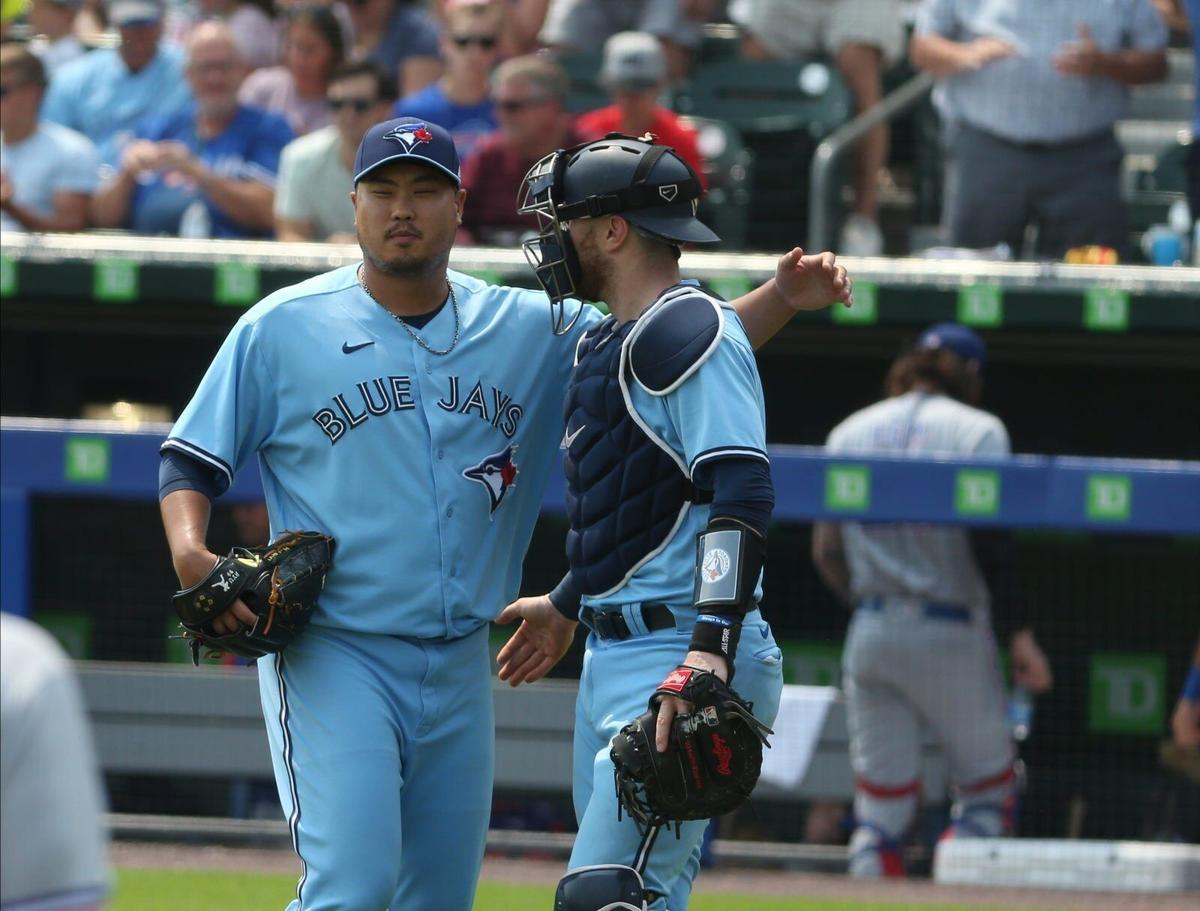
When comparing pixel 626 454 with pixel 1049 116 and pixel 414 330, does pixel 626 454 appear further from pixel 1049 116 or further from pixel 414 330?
pixel 1049 116

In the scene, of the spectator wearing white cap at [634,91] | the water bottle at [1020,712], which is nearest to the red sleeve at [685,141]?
the spectator wearing white cap at [634,91]

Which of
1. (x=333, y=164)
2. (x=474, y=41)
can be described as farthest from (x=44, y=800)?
(x=474, y=41)

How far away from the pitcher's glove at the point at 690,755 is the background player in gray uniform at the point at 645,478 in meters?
0.04

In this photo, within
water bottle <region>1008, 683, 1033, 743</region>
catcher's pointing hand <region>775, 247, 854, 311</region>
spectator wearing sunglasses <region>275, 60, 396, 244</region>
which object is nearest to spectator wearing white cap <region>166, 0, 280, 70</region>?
spectator wearing sunglasses <region>275, 60, 396, 244</region>

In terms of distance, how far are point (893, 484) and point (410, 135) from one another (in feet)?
9.54

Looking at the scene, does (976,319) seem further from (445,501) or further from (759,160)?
(445,501)

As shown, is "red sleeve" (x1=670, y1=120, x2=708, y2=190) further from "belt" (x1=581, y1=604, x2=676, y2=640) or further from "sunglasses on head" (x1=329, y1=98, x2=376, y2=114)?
"belt" (x1=581, y1=604, x2=676, y2=640)

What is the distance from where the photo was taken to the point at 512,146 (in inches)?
283

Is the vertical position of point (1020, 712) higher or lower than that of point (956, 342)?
lower

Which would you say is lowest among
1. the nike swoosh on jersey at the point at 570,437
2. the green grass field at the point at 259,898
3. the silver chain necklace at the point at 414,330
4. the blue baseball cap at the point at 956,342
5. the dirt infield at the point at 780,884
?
the dirt infield at the point at 780,884

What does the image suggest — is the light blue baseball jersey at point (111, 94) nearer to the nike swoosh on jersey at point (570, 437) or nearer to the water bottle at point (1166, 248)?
the water bottle at point (1166, 248)

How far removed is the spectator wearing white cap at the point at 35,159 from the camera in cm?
782

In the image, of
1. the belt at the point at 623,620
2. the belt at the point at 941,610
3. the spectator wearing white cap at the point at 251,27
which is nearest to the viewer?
the belt at the point at 623,620

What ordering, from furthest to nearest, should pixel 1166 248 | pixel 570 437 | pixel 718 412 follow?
pixel 1166 248 < pixel 570 437 < pixel 718 412
